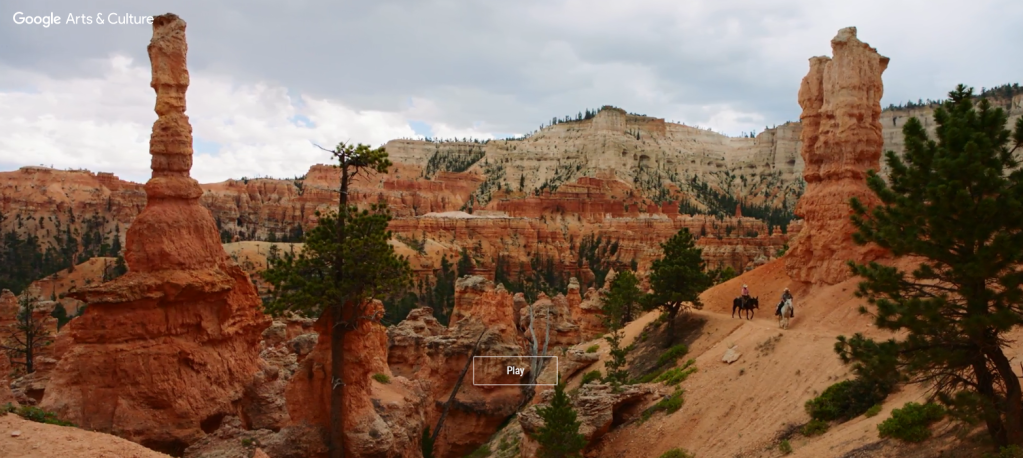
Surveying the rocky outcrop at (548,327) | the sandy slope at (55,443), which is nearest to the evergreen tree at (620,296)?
the rocky outcrop at (548,327)

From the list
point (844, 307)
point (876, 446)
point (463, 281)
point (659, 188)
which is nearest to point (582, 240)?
point (659, 188)

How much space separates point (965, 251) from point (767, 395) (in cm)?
806

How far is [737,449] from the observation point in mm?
14148

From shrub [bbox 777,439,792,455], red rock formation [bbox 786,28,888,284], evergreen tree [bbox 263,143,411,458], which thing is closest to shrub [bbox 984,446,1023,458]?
shrub [bbox 777,439,792,455]

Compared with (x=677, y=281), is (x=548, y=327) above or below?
below

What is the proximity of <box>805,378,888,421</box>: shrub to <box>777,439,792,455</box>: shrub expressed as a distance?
1243 mm

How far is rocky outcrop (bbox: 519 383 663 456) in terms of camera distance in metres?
16.8

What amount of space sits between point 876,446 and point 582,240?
285 ft

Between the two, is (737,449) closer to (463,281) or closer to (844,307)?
(844,307)

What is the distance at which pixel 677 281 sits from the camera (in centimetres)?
2286

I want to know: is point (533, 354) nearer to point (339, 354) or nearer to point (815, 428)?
point (339, 354)

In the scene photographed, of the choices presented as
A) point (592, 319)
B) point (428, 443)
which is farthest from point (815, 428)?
point (592, 319)

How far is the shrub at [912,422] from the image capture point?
1070 centimetres

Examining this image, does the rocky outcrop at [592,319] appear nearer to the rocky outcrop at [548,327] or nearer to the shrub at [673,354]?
the rocky outcrop at [548,327]
